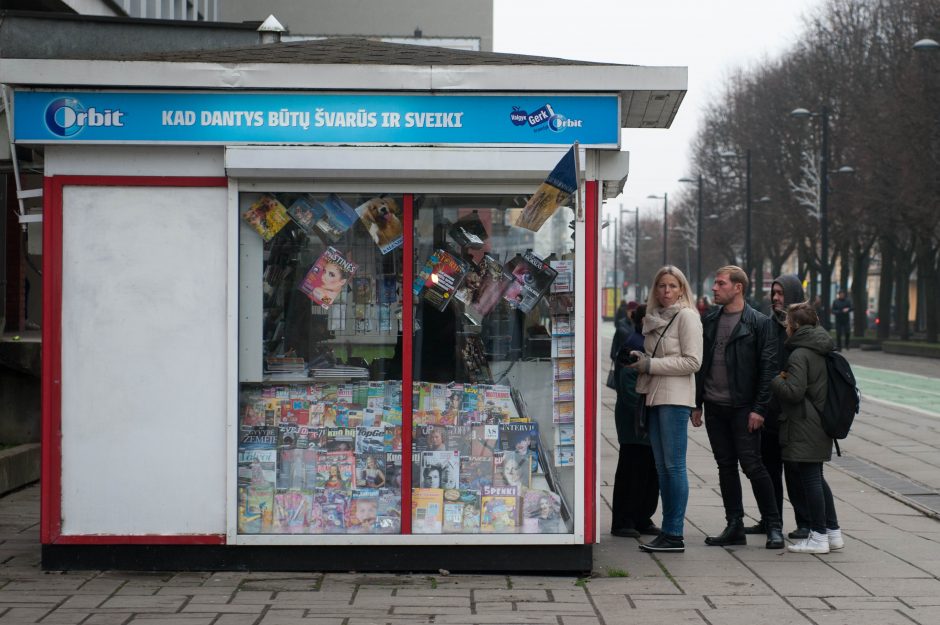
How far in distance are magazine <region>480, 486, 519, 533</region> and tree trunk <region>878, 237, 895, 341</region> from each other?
4224 centimetres

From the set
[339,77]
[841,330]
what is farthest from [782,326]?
[841,330]

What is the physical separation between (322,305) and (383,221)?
58 centimetres

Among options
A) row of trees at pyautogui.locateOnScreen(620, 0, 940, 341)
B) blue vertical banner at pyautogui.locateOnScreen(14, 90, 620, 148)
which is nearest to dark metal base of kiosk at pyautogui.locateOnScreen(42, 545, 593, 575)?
blue vertical banner at pyautogui.locateOnScreen(14, 90, 620, 148)

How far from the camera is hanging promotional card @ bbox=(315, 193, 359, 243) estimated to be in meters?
7.56

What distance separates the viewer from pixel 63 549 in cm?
742

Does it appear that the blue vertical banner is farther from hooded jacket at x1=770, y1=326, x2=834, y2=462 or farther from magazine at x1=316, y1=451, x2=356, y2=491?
hooded jacket at x1=770, y1=326, x2=834, y2=462

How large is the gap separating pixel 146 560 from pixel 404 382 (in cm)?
170

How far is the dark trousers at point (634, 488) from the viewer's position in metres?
8.81

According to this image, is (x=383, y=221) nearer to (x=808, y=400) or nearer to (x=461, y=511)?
(x=461, y=511)

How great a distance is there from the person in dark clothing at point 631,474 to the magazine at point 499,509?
4.59 ft

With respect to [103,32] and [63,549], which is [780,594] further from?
[103,32]

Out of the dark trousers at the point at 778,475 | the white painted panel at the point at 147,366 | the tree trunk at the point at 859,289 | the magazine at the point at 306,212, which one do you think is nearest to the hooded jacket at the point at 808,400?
the dark trousers at the point at 778,475

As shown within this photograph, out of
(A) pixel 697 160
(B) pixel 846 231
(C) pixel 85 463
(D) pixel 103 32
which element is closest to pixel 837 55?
(B) pixel 846 231

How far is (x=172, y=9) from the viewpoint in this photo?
24406 mm
